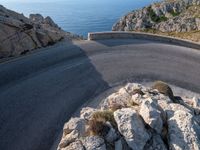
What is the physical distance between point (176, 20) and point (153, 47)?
6322cm

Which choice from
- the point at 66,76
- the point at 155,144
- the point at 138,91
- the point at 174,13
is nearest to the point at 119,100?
the point at 138,91

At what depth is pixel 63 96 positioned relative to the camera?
68.0ft

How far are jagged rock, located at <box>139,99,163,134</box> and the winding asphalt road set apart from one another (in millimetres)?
5253

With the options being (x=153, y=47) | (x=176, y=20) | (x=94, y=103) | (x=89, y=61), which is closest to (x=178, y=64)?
(x=153, y=47)

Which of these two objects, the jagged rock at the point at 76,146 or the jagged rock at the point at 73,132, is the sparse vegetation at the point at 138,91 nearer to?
the jagged rock at the point at 73,132

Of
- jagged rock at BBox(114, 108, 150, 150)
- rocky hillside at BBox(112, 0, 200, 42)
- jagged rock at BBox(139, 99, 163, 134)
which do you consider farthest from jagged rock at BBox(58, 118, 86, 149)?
rocky hillside at BBox(112, 0, 200, 42)

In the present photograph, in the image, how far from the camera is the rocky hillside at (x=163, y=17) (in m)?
87.7

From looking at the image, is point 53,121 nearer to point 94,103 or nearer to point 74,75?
point 94,103

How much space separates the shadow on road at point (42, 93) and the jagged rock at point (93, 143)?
4073 millimetres

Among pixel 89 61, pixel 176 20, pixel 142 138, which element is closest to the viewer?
pixel 142 138

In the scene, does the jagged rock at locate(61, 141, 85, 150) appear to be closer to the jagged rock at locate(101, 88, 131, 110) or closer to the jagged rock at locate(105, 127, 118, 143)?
the jagged rock at locate(105, 127, 118, 143)

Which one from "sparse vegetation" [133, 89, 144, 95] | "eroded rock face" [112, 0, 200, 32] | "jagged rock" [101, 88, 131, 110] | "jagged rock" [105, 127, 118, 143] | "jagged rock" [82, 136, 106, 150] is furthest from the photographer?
"eroded rock face" [112, 0, 200, 32]

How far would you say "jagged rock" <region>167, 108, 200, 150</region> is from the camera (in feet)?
41.9

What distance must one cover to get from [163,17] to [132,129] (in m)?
92.4
